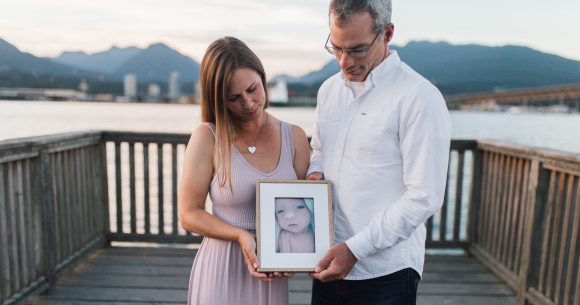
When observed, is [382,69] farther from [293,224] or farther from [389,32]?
[293,224]

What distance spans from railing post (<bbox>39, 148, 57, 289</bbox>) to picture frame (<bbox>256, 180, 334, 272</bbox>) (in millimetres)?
2114

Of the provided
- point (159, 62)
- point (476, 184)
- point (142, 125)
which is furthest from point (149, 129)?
point (159, 62)

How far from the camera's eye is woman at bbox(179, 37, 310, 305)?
51.3 inches

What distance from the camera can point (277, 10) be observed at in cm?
848

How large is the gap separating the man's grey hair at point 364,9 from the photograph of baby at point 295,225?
551 mm

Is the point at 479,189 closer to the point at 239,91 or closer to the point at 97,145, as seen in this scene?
the point at 239,91

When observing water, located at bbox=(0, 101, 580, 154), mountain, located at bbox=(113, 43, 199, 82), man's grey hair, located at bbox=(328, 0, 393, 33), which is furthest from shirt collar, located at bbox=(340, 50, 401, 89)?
mountain, located at bbox=(113, 43, 199, 82)

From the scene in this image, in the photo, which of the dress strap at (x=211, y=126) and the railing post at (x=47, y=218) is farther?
the railing post at (x=47, y=218)

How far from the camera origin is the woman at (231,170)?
130 centimetres

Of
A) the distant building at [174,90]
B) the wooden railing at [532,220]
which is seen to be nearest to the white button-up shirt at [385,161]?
the wooden railing at [532,220]

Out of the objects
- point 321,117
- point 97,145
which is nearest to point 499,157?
point 321,117

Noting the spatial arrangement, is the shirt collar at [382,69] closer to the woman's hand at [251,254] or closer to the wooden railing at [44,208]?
the woman's hand at [251,254]

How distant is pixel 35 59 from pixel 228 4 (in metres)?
5.23

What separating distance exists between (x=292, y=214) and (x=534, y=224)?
2.18m
